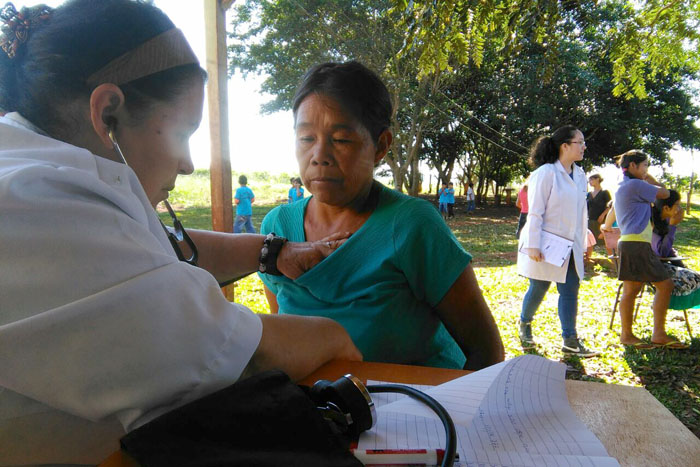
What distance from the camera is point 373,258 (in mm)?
1447

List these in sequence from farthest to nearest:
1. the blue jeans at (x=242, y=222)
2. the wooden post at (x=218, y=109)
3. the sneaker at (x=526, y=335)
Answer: the blue jeans at (x=242, y=222) < the sneaker at (x=526, y=335) < the wooden post at (x=218, y=109)

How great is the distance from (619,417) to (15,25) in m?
1.40

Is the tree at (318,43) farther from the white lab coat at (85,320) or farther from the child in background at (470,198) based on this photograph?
the white lab coat at (85,320)

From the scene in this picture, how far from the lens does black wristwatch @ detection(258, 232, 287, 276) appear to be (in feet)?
5.11

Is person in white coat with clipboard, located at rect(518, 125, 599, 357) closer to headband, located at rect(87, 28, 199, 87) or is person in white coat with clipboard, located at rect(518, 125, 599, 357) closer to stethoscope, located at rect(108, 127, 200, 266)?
stethoscope, located at rect(108, 127, 200, 266)

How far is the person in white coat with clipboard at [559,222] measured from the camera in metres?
4.27

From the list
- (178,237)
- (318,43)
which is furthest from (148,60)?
(318,43)

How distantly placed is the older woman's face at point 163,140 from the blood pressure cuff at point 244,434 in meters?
0.56

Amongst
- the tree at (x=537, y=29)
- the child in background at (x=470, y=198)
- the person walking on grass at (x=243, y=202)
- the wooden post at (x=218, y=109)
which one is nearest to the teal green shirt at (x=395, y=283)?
the tree at (x=537, y=29)

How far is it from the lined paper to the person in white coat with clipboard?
368 centimetres

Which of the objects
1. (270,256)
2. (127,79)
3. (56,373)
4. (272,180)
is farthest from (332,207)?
(272,180)

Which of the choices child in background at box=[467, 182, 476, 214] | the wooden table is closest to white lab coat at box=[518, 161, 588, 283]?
the wooden table

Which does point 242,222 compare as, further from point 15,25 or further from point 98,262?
point 98,262

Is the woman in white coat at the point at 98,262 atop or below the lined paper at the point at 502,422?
atop
